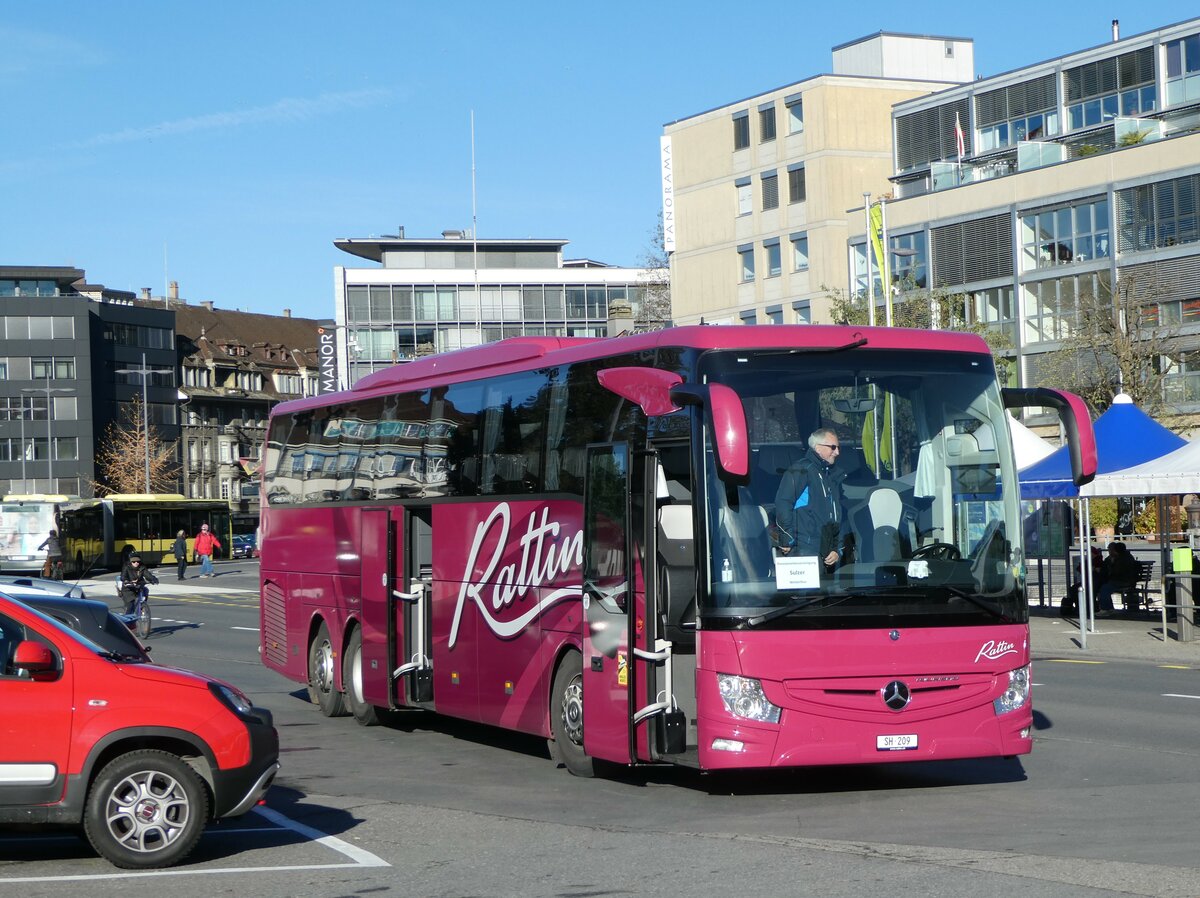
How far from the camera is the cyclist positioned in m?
34.0

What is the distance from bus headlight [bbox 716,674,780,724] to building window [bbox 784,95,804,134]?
71974 mm

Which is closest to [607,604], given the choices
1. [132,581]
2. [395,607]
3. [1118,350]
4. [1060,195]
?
[395,607]

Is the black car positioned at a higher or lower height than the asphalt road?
higher

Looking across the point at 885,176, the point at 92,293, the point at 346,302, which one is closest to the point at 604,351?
the point at 885,176

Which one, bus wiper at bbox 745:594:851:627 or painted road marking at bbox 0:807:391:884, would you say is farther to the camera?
bus wiper at bbox 745:594:851:627

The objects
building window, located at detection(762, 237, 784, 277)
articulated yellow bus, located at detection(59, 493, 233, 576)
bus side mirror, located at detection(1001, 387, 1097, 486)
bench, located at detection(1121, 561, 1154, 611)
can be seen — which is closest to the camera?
bus side mirror, located at detection(1001, 387, 1097, 486)

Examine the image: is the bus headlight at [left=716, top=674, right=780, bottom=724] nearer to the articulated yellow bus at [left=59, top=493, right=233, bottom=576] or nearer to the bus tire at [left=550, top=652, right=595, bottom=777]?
the bus tire at [left=550, top=652, right=595, bottom=777]

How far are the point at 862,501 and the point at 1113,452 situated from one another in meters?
18.0

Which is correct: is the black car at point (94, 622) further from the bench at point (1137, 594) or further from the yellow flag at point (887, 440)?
the bench at point (1137, 594)

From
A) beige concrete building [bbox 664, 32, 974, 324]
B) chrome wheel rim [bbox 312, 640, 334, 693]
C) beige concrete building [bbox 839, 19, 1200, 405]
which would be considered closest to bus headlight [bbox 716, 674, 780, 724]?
chrome wheel rim [bbox 312, 640, 334, 693]

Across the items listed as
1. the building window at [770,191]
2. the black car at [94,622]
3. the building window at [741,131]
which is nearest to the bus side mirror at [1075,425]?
the black car at [94,622]

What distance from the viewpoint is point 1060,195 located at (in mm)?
68375

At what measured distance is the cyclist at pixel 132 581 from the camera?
34000 mm

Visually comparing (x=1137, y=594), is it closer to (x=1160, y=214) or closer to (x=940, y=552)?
(x=940, y=552)
